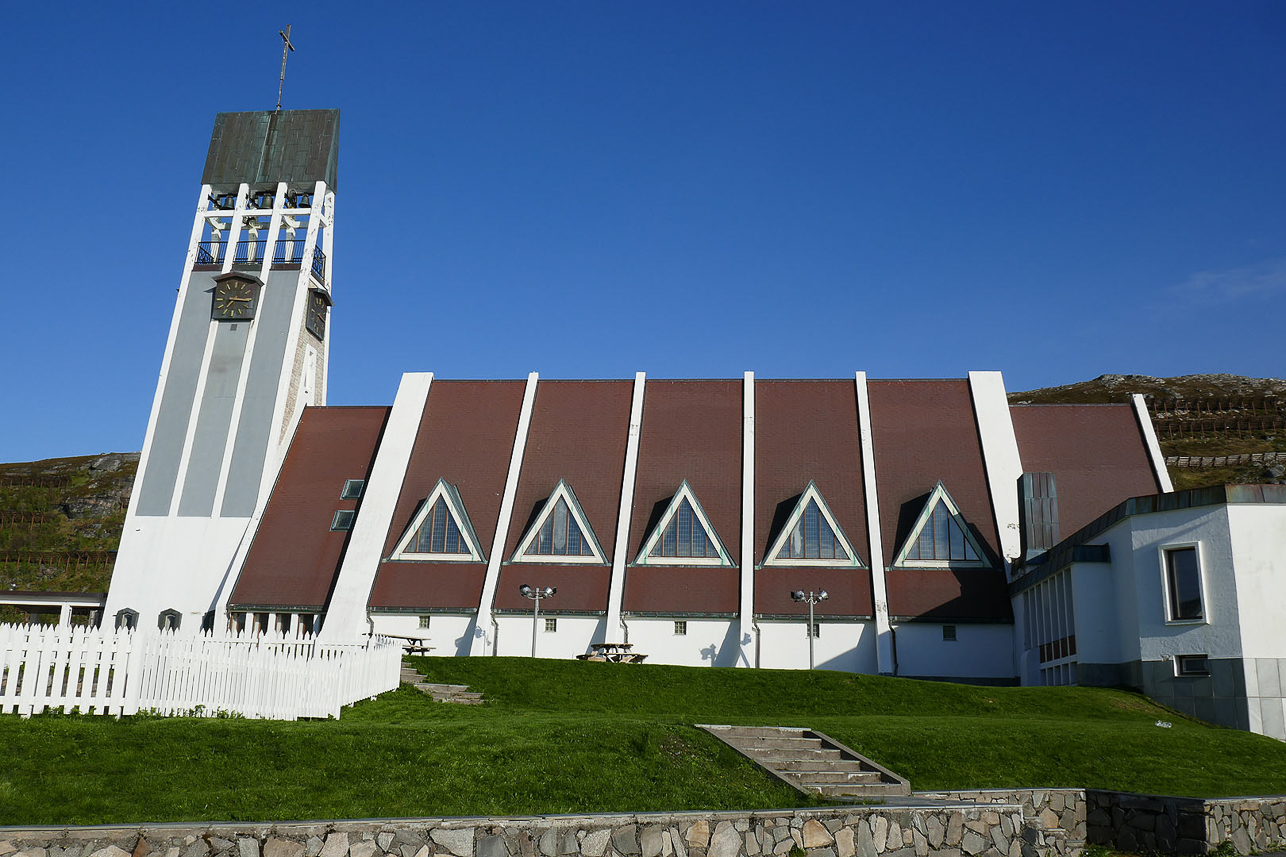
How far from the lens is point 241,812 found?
11.6m

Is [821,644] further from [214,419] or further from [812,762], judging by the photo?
[214,419]

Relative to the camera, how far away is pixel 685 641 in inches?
1337

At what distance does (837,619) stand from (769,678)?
7391 mm

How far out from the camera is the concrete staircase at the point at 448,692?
23.7 m

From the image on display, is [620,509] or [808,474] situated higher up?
[808,474]

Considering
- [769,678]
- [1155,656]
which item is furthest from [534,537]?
[1155,656]

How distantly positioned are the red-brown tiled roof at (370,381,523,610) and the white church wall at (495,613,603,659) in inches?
55.1

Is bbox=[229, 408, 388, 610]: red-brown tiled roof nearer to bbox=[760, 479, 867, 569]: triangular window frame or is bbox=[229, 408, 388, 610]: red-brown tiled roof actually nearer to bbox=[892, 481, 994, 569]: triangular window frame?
bbox=[760, 479, 867, 569]: triangular window frame

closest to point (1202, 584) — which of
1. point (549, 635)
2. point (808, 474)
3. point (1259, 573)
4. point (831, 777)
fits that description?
point (1259, 573)

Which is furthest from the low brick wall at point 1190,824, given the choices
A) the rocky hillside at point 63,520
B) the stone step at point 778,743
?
the rocky hillside at point 63,520

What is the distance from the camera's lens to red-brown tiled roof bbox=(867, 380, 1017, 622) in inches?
1328

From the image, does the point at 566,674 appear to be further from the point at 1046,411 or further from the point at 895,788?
the point at 1046,411

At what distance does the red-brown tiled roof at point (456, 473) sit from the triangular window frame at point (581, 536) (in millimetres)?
1301

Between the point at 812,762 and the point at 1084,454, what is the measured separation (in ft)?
83.4
